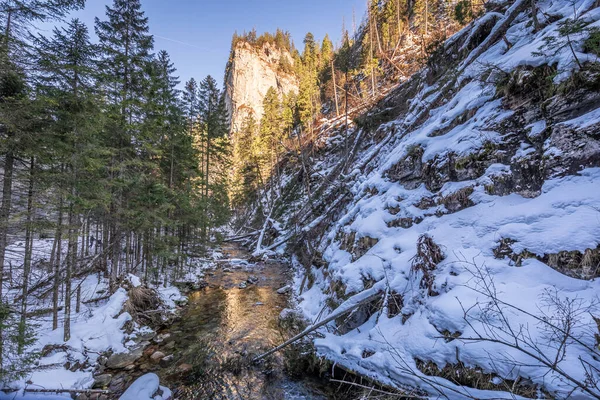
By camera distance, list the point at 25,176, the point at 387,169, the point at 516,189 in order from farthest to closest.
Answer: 1. the point at 387,169
2. the point at 25,176
3. the point at 516,189

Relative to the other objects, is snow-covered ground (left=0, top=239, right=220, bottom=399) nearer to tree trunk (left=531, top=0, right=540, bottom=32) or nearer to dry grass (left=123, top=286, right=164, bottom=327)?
dry grass (left=123, top=286, right=164, bottom=327)

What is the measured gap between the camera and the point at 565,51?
5789 mm

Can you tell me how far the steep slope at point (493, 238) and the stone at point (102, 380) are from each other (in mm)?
5738

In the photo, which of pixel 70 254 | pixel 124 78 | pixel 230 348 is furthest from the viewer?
pixel 124 78

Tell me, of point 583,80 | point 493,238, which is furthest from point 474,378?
point 583,80

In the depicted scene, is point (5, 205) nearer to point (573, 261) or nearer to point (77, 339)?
point (77, 339)

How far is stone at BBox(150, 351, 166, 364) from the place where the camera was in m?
7.47

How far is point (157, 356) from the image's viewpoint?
7609mm

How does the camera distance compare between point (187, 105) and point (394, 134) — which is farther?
point (187, 105)

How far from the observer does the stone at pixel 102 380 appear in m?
6.31

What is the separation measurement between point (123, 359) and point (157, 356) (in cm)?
95

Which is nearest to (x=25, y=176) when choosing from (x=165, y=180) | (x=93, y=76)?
(x=93, y=76)

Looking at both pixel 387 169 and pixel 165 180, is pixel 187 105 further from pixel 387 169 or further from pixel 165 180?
pixel 387 169

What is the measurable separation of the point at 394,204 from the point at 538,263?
166 inches
